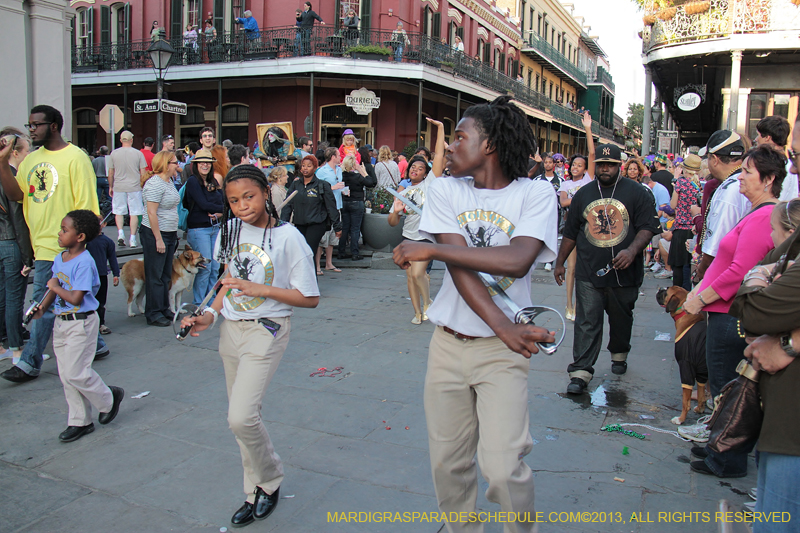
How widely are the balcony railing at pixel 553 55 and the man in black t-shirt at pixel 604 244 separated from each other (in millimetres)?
34416

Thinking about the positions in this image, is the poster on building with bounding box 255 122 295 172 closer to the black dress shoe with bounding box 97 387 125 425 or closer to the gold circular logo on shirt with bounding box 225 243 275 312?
the black dress shoe with bounding box 97 387 125 425

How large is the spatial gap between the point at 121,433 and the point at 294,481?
150 centimetres

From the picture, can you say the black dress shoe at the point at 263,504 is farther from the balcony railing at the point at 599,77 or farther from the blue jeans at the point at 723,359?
the balcony railing at the point at 599,77

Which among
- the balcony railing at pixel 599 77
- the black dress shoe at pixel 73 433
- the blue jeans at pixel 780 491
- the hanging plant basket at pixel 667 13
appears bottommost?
the black dress shoe at pixel 73 433

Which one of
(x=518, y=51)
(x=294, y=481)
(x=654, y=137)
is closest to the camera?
(x=294, y=481)

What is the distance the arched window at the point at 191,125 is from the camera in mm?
24781

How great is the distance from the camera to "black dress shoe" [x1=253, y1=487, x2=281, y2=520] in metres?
3.12

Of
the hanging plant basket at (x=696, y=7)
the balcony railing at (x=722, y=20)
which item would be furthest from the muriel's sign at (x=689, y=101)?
the hanging plant basket at (x=696, y=7)

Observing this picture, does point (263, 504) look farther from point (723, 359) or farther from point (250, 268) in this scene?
point (723, 359)

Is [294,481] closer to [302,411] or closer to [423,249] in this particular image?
[302,411]

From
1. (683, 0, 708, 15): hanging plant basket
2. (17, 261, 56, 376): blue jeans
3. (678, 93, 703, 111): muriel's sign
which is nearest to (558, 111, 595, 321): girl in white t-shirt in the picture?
(17, 261, 56, 376): blue jeans

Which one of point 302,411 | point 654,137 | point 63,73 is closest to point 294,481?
point 302,411

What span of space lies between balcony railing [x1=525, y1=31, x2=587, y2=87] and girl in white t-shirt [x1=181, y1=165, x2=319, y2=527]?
121 feet

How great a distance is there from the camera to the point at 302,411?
4.56 meters
